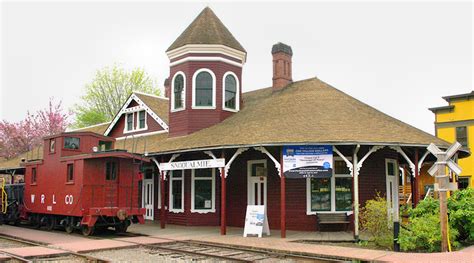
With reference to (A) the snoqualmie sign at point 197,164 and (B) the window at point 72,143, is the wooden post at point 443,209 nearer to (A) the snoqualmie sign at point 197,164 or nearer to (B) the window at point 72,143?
(A) the snoqualmie sign at point 197,164

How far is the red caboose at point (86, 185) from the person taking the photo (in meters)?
16.4

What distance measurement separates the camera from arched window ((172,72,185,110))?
866 inches

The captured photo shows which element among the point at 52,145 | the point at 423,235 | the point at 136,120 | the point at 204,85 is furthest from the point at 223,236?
the point at 136,120

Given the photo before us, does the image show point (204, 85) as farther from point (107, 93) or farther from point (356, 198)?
point (107, 93)

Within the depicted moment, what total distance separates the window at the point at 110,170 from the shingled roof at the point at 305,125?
6.32 ft

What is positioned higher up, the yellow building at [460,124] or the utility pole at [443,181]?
the yellow building at [460,124]

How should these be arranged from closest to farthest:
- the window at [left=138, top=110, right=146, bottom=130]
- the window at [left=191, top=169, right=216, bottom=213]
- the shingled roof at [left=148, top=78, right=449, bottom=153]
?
the shingled roof at [left=148, top=78, right=449, bottom=153] < the window at [left=191, top=169, right=216, bottom=213] < the window at [left=138, top=110, right=146, bottom=130]

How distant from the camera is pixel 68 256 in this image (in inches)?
482

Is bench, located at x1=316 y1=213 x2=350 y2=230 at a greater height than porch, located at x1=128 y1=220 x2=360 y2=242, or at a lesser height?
greater

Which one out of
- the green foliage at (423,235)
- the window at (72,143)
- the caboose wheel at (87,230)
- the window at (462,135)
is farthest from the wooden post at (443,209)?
the window at (462,135)

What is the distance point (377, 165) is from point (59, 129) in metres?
37.2

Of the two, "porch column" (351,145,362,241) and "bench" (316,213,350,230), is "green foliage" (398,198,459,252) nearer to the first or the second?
"porch column" (351,145,362,241)

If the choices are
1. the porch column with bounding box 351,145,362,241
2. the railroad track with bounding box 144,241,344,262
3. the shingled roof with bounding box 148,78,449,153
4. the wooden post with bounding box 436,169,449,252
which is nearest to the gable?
the shingled roof with bounding box 148,78,449,153

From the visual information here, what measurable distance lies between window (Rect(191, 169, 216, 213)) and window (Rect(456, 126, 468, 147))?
17711 millimetres
